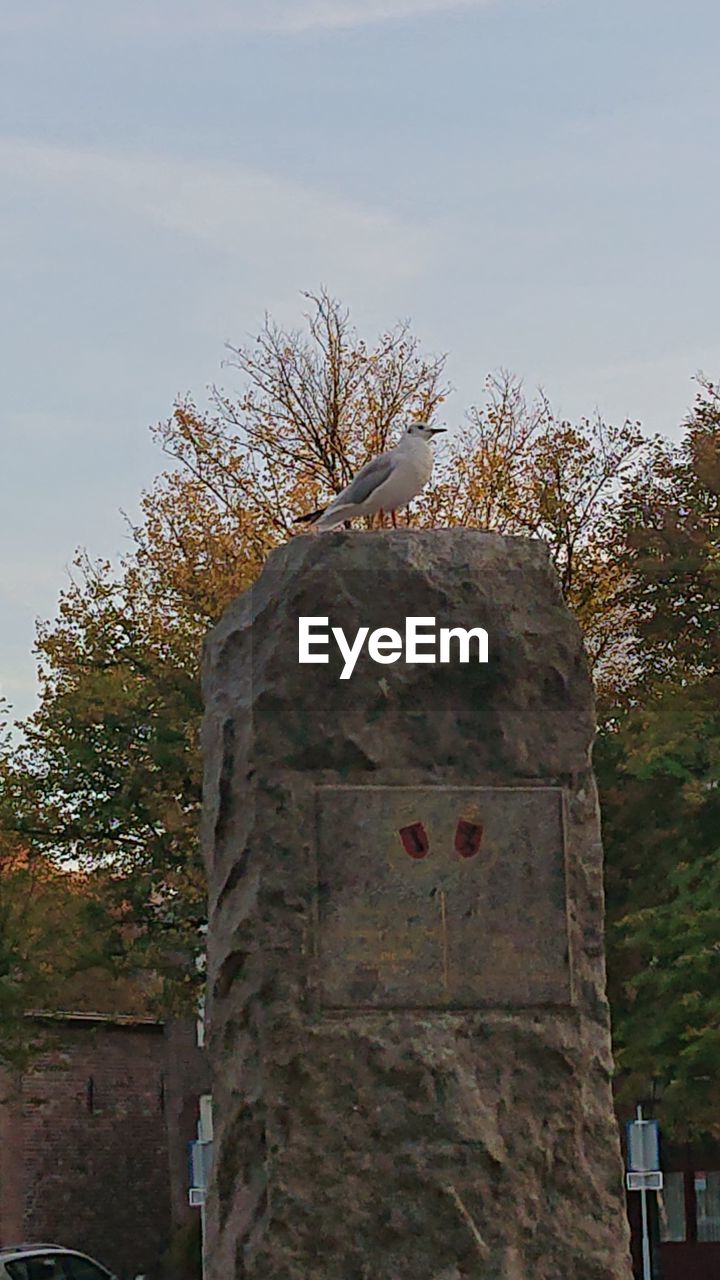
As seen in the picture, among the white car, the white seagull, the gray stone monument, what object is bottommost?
the white car

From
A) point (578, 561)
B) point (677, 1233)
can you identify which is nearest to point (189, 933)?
point (578, 561)

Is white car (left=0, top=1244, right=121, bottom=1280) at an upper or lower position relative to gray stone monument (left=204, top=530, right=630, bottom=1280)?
lower

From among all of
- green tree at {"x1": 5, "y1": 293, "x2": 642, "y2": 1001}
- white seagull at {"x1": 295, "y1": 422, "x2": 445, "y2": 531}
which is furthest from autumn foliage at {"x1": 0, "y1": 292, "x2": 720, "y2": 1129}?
white seagull at {"x1": 295, "y1": 422, "x2": 445, "y2": 531}

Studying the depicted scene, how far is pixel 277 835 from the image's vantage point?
847 cm

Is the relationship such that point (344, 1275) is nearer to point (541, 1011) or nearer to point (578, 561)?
point (541, 1011)

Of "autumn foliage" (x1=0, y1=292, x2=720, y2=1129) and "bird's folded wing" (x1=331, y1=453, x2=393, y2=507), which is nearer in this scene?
"bird's folded wing" (x1=331, y1=453, x2=393, y2=507)

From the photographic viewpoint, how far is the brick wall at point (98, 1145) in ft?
119

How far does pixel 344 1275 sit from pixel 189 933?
2114 cm

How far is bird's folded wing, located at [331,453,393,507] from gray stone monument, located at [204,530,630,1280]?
109 centimetres

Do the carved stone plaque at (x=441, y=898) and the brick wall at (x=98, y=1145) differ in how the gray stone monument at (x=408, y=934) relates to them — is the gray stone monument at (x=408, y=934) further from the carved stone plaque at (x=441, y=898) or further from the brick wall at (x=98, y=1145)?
the brick wall at (x=98, y=1145)

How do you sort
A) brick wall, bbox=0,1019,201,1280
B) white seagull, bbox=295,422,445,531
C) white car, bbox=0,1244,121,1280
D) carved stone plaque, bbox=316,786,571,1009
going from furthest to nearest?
brick wall, bbox=0,1019,201,1280, white car, bbox=0,1244,121,1280, white seagull, bbox=295,422,445,531, carved stone plaque, bbox=316,786,571,1009

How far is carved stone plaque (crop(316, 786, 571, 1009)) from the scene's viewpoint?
27.7 feet

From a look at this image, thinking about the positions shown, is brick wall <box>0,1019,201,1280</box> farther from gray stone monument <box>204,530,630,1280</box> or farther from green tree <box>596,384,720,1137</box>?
gray stone monument <box>204,530,630,1280</box>

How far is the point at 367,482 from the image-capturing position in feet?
33.0
